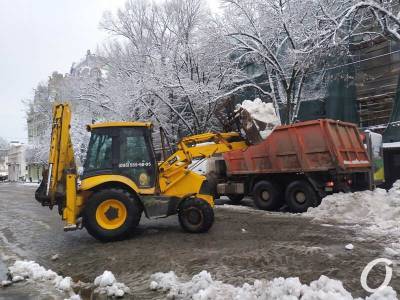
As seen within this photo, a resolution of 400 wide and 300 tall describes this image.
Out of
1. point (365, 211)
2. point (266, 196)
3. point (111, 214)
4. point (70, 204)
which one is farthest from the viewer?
point (266, 196)

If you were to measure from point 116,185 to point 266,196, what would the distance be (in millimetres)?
6403

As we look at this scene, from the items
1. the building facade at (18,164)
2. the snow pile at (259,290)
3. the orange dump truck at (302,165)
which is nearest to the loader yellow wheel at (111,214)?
the snow pile at (259,290)

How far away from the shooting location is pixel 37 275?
Result: 6.96 meters

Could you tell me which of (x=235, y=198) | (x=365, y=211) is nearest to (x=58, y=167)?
(x=365, y=211)

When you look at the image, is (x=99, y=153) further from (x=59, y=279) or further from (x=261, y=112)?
(x=261, y=112)

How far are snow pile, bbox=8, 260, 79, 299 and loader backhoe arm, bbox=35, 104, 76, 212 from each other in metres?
1.80

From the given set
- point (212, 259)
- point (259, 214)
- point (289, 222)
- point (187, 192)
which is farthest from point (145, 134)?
point (259, 214)

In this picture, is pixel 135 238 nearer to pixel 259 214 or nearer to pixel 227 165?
pixel 259 214

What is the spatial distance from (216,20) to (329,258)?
56.2 ft

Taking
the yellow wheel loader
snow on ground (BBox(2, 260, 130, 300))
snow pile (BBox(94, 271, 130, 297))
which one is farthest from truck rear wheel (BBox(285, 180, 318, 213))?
snow pile (BBox(94, 271, 130, 297))

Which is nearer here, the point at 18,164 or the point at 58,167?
the point at 58,167

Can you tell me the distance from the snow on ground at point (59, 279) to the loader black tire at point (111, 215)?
1872 mm

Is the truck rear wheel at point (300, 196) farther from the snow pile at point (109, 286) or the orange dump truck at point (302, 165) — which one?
the snow pile at point (109, 286)

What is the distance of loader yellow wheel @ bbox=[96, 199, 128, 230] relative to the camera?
368 inches
